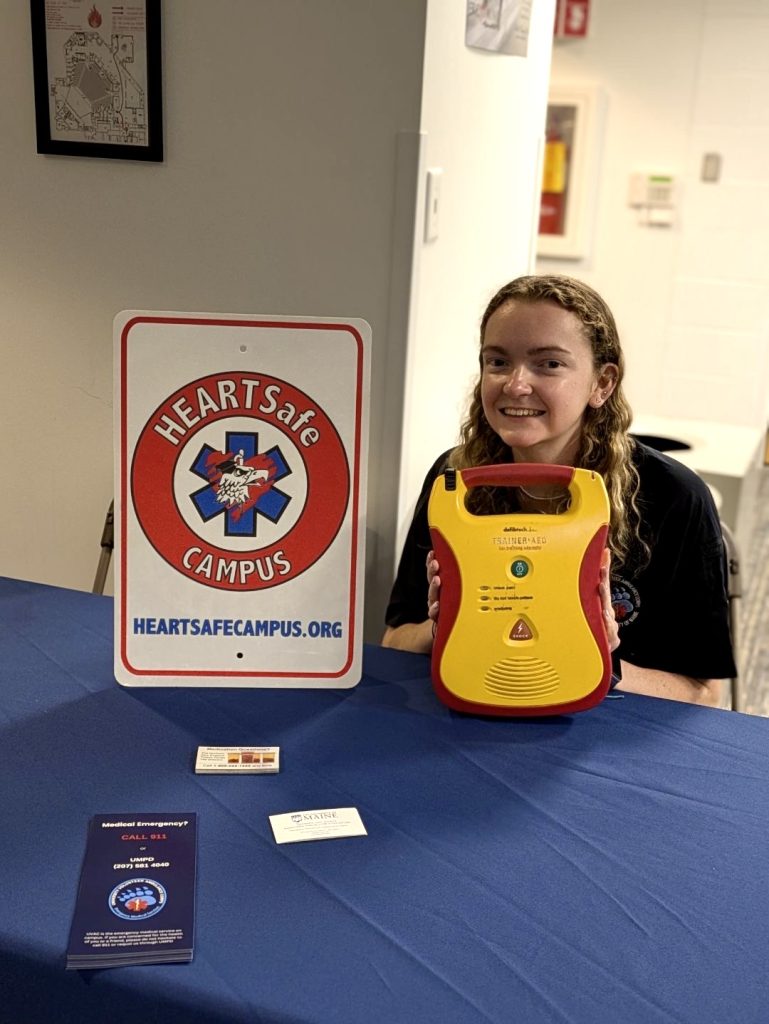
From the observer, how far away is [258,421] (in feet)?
4.91

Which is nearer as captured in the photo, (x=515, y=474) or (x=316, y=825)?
(x=316, y=825)

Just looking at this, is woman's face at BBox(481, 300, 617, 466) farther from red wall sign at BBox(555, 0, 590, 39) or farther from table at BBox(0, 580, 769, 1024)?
red wall sign at BBox(555, 0, 590, 39)

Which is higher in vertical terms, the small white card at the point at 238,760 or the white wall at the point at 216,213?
the white wall at the point at 216,213

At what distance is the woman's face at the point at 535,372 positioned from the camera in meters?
1.69

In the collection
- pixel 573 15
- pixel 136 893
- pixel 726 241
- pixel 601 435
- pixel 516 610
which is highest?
pixel 573 15

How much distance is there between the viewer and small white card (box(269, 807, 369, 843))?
1.17m

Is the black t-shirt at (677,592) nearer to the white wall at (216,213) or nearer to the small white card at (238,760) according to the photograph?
the white wall at (216,213)

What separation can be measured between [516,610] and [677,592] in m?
0.44

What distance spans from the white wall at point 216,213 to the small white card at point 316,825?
36.0 inches

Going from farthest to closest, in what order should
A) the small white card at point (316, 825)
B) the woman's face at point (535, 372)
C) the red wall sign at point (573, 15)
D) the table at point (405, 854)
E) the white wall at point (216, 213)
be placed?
1. the red wall sign at point (573, 15)
2. the white wall at point (216, 213)
3. the woman's face at point (535, 372)
4. the small white card at point (316, 825)
5. the table at point (405, 854)

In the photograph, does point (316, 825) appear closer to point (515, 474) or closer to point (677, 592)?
point (515, 474)

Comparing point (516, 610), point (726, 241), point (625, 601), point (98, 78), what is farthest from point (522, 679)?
point (726, 241)

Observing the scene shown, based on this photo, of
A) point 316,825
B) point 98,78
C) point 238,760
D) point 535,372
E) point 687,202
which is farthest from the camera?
point 687,202

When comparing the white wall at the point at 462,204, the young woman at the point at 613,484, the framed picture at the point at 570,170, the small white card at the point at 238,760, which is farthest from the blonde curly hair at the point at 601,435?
the framed picture at the point at 570,170
